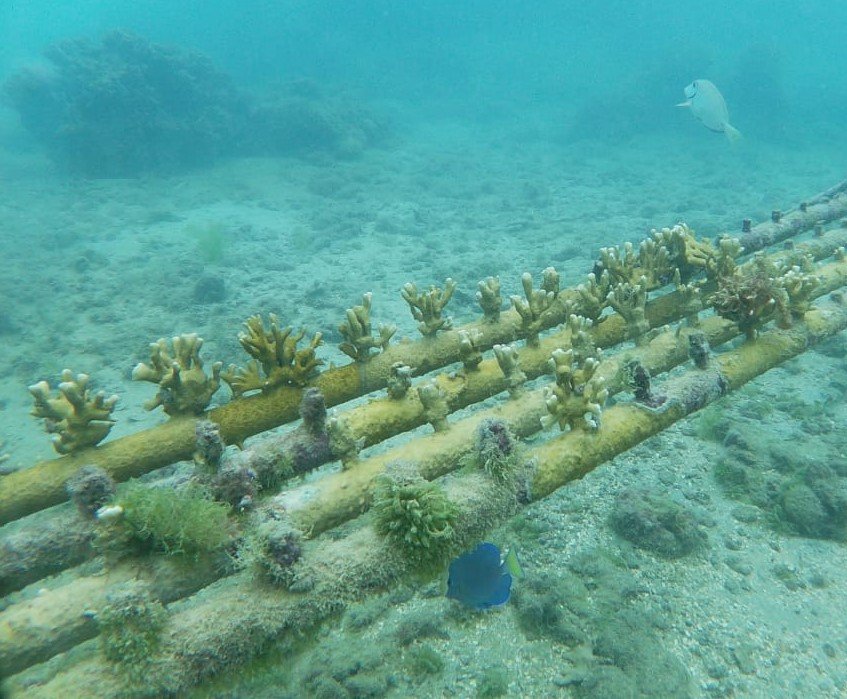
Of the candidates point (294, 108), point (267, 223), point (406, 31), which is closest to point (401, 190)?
point (267, 223)

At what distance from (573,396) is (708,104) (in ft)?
33.8

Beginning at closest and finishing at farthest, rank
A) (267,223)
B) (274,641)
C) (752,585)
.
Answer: (274,641)
(752,585)
(267,223)

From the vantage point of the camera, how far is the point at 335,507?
11.1 feet

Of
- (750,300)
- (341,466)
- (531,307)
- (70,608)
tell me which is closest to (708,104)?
(750,300)

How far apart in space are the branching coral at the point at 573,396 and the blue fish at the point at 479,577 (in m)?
1.11

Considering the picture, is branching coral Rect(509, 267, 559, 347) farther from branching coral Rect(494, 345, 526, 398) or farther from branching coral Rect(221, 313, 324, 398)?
branching coral Rect(221, 313, 324, 398)

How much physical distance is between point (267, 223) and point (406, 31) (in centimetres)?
8530

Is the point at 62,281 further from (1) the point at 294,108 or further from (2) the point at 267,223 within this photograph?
(1) the point at 294,108

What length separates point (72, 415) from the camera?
11.8 feet

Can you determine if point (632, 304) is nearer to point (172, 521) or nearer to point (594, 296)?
point (594, 296)

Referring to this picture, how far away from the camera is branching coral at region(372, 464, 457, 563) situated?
9.81 ft

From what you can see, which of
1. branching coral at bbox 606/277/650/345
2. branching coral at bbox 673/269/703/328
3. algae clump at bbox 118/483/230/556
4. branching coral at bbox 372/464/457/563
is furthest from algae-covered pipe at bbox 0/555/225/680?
branching coral at bbox 673/269/703/328

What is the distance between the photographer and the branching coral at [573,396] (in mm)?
3869

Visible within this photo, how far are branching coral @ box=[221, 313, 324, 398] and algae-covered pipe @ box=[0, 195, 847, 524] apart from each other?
102 millimetres
